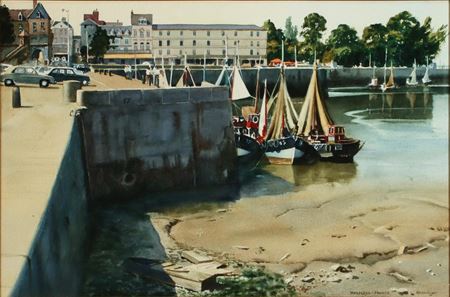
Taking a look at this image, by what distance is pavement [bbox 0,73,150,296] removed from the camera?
284 cm

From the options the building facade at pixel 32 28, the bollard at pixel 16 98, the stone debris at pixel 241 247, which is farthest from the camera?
the bollard at pixel 16 98

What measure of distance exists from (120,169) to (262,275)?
2.08m

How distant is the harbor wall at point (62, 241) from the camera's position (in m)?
2.83

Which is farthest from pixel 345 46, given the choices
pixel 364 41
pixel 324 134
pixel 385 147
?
pixel 324 134

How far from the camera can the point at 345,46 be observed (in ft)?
13.7

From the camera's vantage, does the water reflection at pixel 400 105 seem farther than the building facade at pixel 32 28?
Yes

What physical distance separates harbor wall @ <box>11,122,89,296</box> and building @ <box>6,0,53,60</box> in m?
0.70

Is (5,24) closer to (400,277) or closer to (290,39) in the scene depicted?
(290,39)

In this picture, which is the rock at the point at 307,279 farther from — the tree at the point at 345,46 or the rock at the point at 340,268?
the tree at the point at 345,46

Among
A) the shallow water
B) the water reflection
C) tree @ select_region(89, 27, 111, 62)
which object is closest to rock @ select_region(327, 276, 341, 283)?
the shallow water

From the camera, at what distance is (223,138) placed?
6.29 meters

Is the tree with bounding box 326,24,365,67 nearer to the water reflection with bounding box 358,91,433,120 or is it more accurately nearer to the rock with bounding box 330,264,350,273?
the water reflection with bounding box 358,91,433,120

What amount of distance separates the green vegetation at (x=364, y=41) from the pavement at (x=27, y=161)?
5.40 ft

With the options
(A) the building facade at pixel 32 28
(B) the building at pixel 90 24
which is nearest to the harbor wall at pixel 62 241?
(A) the building facade at pixel 32 28
